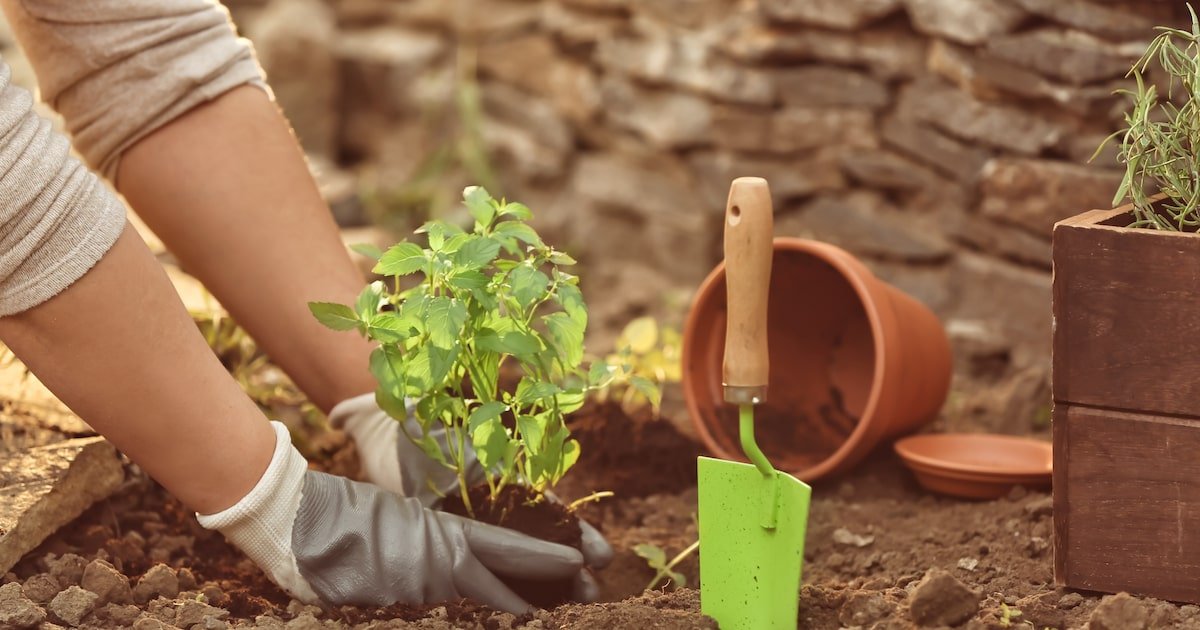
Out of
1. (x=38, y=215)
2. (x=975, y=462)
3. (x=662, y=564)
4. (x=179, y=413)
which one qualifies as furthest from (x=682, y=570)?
(x=38, y=215)

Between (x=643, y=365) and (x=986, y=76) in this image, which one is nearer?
(x=643, y=365)

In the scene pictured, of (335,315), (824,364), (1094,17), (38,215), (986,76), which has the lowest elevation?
(824,364)

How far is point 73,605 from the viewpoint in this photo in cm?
138

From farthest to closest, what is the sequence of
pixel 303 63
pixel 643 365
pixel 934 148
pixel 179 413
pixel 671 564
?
pixel 303 63 < pixel 934 148 < pixel 643 365 < pixel 671 564 < pixel 179 413

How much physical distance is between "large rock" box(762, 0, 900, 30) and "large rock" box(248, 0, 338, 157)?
1493mm

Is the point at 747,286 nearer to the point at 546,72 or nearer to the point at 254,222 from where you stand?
the point at 254,222

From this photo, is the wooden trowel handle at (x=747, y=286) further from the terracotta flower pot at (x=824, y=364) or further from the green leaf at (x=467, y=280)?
the terracotta flower pot at (x=824, y=364)

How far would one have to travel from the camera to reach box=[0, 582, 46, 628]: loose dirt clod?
133 centimetres

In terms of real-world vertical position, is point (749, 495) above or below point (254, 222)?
below

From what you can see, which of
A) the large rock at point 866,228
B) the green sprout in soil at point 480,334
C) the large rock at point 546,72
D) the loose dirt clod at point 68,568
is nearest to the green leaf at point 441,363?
the green sprout in soil at point 480,334

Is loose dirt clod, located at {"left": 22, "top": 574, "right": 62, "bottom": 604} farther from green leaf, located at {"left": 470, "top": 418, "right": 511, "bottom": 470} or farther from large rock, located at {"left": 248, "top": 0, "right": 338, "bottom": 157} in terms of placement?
large rock, located at {"left": 248, "top": 0, "right": 338, "bottom": 157}

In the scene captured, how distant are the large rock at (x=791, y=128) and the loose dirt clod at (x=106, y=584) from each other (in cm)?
168

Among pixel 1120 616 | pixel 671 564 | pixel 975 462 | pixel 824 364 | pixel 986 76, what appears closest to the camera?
pixel 1120 616

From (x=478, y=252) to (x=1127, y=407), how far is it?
0.67 meters
